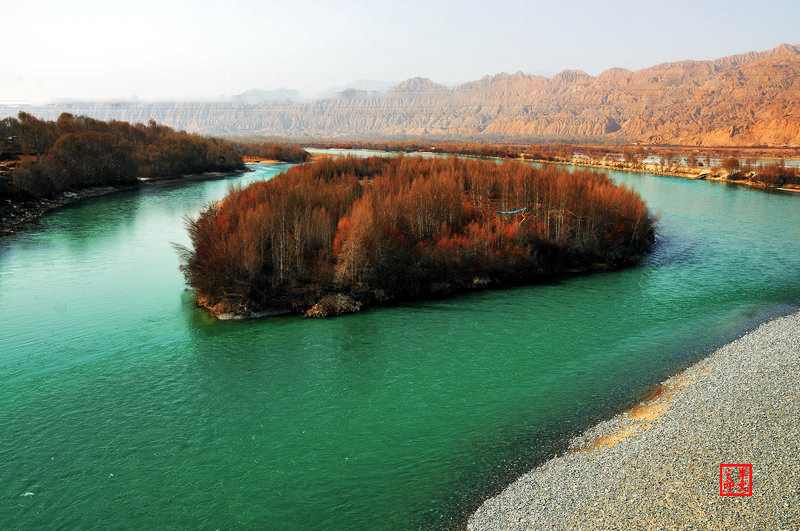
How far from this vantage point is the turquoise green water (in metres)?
11.9

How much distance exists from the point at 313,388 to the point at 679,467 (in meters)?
10.9

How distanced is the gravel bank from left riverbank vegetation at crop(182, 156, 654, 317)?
Answer: 13.1 m

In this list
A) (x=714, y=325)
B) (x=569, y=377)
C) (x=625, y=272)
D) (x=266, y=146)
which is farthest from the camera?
(x=266, y=146)

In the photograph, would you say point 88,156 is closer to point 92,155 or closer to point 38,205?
point 92,155

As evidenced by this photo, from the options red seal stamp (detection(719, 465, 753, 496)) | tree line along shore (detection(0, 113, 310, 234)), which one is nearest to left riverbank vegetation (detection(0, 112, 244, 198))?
tree line along shore (detection(0, 113, 310, 234))

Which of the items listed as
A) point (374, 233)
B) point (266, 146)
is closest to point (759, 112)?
point (266, 146)

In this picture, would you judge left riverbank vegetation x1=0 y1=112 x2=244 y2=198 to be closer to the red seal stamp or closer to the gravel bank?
the gravel bank

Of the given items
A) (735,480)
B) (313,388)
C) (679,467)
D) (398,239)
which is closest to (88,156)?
(398,239)

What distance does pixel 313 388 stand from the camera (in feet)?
56.1

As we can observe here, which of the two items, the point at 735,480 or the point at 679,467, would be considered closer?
the point at 735,480

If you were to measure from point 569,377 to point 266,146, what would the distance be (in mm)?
122280

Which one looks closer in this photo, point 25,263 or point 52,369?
point 52,369

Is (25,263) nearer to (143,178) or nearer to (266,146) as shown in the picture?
(143,178)

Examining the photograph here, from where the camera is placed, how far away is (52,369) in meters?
18.4
